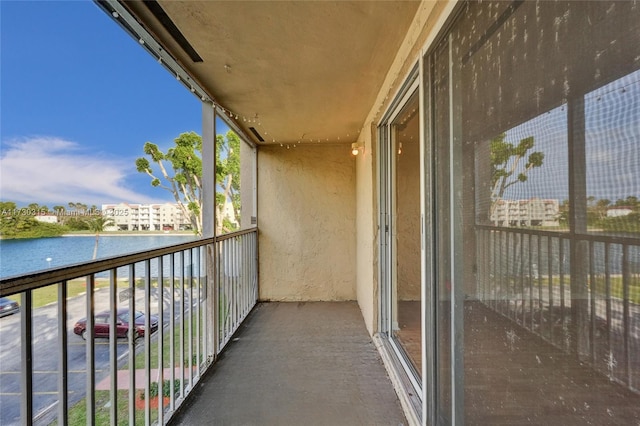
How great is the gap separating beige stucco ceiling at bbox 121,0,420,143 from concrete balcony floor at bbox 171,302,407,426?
2.22 metres

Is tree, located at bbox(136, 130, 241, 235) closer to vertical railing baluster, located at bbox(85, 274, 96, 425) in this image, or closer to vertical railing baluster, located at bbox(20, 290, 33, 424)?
vertical railing baluster, located at bbox(85, 274, 96, 425)

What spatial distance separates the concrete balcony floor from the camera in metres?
1.77

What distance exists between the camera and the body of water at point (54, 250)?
0.88 metres

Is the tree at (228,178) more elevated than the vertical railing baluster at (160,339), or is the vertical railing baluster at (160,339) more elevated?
the tree at (228,178)

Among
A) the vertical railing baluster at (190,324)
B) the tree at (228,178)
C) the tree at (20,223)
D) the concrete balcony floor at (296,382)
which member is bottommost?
the concrete balcony floor at (296,382)

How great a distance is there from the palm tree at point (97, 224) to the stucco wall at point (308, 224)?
9.60 ft

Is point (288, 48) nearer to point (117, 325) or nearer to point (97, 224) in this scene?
point (97, 224)

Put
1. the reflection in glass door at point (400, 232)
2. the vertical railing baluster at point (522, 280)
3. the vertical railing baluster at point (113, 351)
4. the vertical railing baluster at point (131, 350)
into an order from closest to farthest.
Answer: the vertical railing baluster at point (522, 280) < the vertical railing baluster at point (113, 351) < the vertical railing baluster at point (131, 350) < the reflection in glass door at point (400, 232)

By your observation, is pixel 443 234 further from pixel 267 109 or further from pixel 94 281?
pixel 267 109

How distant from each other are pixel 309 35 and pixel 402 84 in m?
0.68

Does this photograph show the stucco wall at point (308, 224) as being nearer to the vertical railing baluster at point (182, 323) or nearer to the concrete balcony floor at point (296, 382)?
the concrete balcony floor at point (296, 382)

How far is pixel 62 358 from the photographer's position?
1053mm

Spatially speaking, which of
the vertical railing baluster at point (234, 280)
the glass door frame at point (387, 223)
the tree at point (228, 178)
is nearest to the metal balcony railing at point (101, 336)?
the vertical railing baluster at point (234, 280)

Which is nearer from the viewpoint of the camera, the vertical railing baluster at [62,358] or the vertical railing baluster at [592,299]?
the vertical railing baluster at [592,299]
